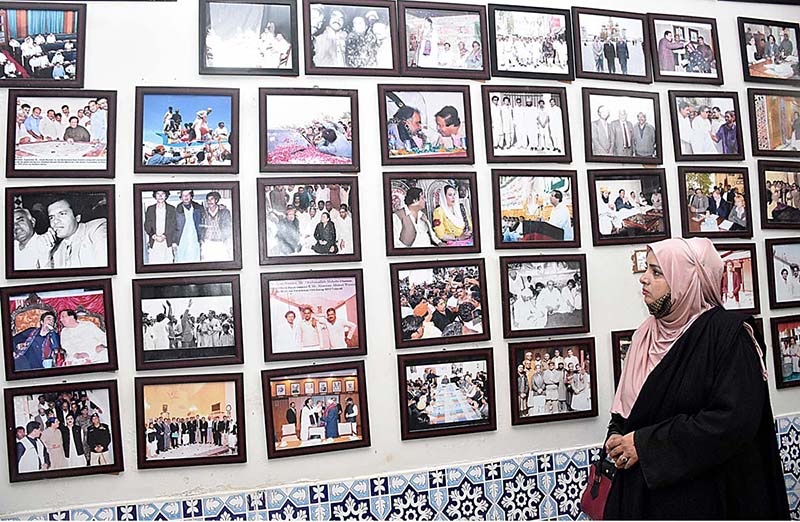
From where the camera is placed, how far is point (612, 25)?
9.06ft

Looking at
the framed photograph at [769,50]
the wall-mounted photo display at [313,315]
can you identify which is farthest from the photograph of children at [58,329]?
the framed photograph at [769,50]

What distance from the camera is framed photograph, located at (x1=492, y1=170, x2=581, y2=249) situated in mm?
2562

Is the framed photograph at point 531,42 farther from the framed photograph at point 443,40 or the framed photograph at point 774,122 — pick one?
the framed photograph at point 774,122

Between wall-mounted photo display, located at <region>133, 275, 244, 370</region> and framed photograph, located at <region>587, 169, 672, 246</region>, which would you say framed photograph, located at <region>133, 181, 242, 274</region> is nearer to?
wall-mounted photo display, located at <region>133, 275, 244, 370</region>

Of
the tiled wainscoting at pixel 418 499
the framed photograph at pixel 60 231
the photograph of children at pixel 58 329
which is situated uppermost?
the framed photograph at pixel 60 231

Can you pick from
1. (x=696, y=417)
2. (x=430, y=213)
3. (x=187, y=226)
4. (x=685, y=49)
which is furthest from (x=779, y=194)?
(x=187, y=226)

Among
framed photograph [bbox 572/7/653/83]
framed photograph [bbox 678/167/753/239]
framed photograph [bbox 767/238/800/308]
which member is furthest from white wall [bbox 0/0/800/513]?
framed photograph [bbox 767/238/800/308]

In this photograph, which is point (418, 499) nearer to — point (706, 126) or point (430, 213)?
point (430, 213)

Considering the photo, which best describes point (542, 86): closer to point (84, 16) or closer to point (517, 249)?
point (517, 249)

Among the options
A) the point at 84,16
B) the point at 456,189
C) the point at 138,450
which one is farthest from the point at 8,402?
the point at 456,189

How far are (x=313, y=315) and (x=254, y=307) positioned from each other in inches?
7.6

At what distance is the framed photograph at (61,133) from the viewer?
88.0 inches

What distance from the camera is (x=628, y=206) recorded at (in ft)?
8.89

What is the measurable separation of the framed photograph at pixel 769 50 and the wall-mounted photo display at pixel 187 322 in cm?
225
